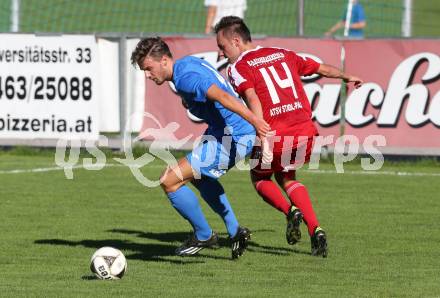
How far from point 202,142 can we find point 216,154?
20 cm

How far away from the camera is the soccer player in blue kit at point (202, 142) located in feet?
30.0

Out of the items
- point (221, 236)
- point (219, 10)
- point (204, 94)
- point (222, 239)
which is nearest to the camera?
point (204, 94)

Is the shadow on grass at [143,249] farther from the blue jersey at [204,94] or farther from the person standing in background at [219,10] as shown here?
the person standing in background at [219,10]

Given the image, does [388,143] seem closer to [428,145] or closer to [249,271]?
[428,145]

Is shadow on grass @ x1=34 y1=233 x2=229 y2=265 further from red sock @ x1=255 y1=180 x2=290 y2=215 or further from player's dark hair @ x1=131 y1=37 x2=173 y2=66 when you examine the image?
player's dark hair @ x1=131 y1=37 x2=173 y2=66

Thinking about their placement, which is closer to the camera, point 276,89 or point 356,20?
point 276,89

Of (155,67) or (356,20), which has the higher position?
(356,20)

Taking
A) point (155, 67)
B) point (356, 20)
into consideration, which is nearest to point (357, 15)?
point (356, 20)

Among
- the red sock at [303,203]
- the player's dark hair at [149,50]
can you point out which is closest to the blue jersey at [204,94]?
the player's dark hair at [149,50]

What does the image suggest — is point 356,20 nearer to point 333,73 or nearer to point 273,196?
point 333,73

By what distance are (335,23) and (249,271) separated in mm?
13279

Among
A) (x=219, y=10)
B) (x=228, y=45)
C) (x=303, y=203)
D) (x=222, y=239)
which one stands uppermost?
(x=219, y=10)

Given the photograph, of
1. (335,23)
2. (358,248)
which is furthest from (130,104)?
(358,248)

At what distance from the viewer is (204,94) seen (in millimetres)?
8984
